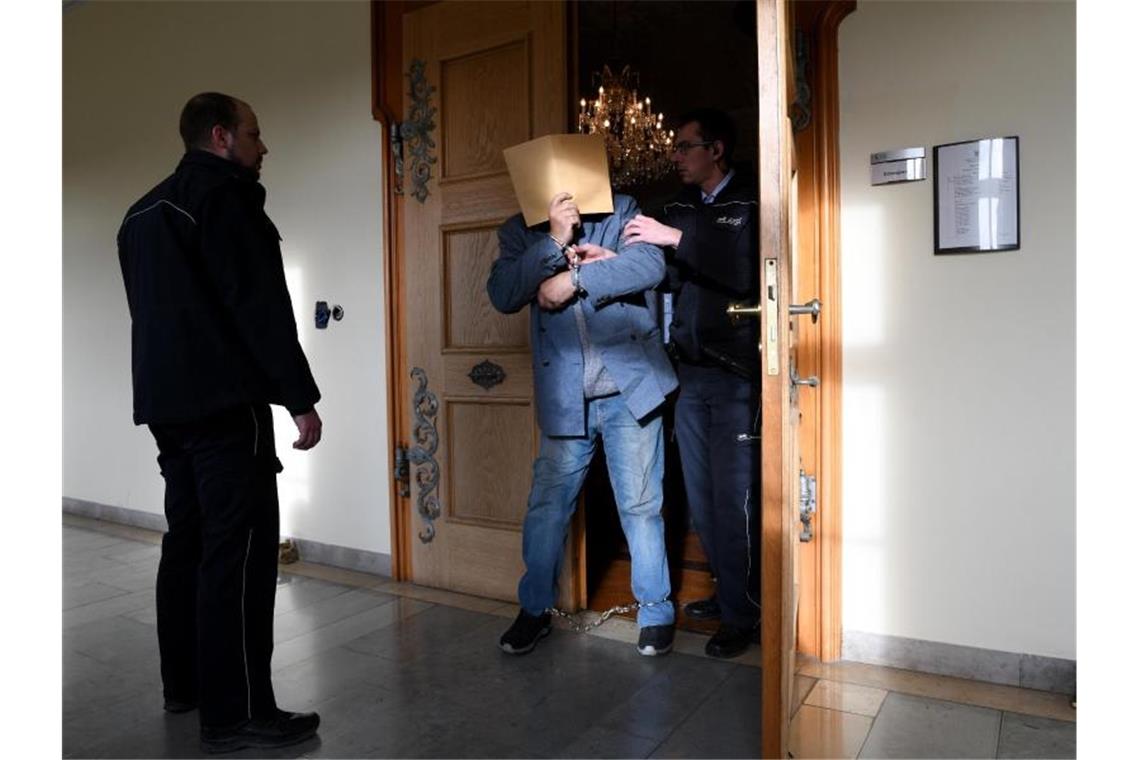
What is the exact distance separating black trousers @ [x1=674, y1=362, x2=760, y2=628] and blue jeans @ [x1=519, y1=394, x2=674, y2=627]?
0.41 ft

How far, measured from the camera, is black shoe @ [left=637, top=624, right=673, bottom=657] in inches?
98.5

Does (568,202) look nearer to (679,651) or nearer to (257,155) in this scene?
(257,155)

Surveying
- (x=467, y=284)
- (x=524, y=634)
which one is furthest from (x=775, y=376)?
(x=467, y=284)

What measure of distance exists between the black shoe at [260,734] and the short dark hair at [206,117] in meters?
1.41

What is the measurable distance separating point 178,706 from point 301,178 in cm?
222

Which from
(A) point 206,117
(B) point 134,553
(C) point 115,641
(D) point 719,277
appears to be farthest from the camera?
(B) point 134,553

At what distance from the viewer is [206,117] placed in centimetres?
202

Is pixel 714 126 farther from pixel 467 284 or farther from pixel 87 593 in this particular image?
pixel 87 593

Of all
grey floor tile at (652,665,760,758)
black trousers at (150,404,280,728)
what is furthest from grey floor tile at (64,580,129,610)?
grey floor tile at (652,665,760,758)

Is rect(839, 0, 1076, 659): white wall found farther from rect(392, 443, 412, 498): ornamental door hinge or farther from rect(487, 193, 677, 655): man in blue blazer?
rect(392, 443, 412, 498): ornamental door hinge

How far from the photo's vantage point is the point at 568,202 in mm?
2453

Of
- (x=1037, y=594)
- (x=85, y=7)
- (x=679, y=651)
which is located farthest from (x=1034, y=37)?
(x=85, y=7)

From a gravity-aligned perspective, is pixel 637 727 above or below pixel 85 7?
below

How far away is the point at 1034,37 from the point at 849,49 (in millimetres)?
460
